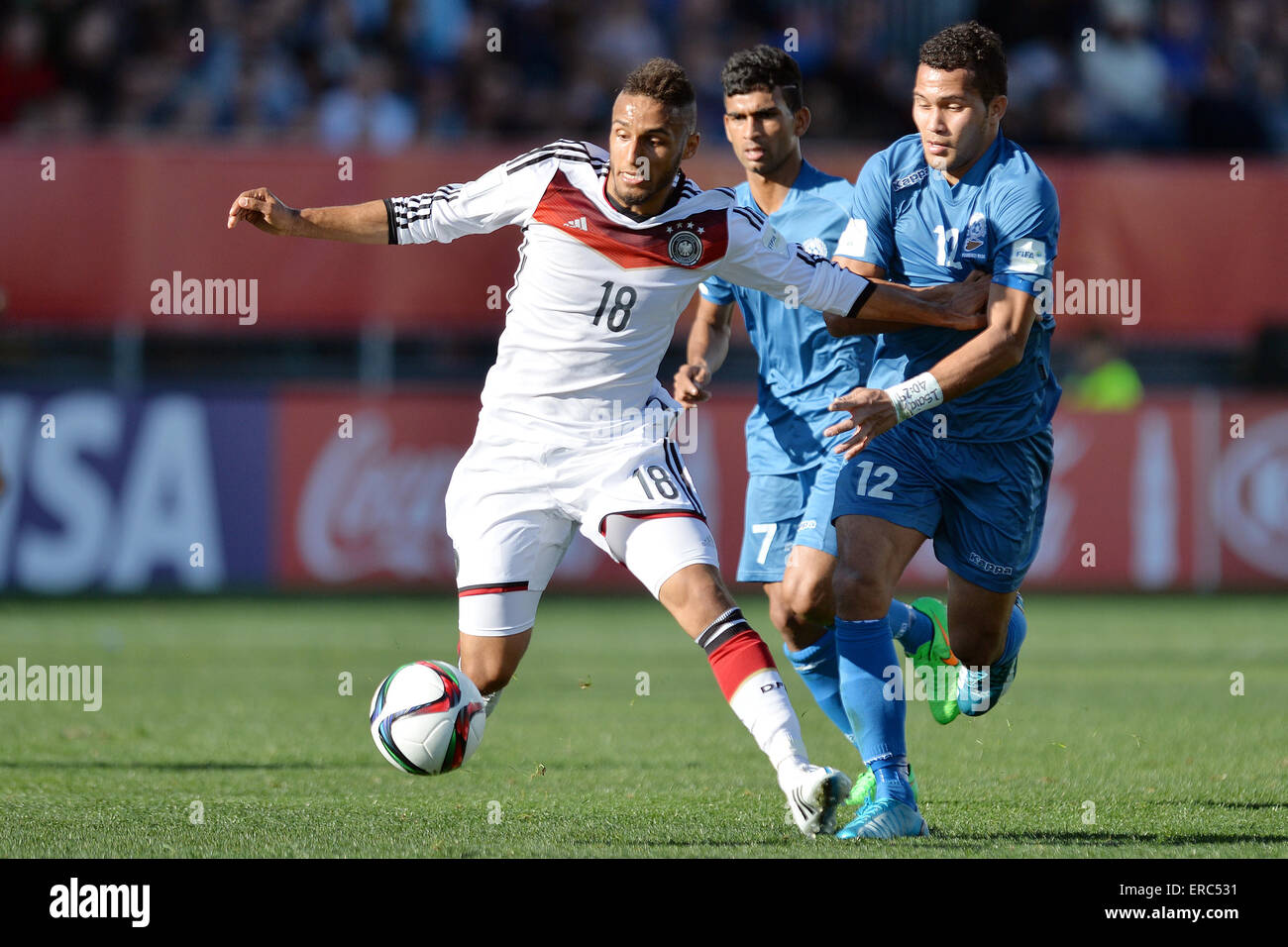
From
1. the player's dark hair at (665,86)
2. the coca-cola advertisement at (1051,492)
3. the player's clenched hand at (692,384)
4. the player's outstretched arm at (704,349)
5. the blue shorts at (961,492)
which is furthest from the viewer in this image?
the coca-cola advertisement at (1051,492)

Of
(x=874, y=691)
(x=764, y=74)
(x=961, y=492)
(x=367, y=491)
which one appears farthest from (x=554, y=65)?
(x=874, y=691)

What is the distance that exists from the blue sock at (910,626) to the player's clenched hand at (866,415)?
1707 millimetres

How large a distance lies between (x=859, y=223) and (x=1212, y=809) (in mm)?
2434

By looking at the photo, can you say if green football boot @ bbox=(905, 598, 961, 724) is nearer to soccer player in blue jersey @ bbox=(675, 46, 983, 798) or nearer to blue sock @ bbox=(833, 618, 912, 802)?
soccer player in blue jersey @ bbox=(675, 46, 983, 798)

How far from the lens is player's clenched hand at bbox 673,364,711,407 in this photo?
260 inches

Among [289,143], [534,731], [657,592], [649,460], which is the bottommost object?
[534,731]

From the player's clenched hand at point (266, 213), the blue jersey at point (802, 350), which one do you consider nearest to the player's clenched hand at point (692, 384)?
the blue jersey at point (802, 350)

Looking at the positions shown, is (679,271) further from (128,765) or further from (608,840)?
(128,765)

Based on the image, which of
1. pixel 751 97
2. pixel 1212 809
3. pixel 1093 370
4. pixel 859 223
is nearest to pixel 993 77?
pixel 859 223

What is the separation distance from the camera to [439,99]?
1645 centimetres

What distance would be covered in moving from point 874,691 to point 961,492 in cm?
82

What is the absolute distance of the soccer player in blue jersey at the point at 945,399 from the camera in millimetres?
→ 5863

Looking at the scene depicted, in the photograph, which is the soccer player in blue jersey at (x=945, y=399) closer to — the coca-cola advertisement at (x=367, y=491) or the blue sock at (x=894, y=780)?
the blue sock at (x=894, y=780)

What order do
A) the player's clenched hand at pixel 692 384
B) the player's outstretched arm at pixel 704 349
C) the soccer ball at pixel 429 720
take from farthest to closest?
the player's outstretched arm at pixel 704 349 < the player's clenched hand at pixel 692 384 < the soccer ball at pixel 429 720
